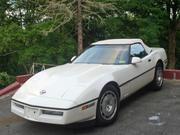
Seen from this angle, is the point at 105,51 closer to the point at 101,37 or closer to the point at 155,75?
the point at 155,75

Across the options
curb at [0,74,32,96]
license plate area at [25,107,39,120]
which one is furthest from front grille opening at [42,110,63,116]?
curb at [0,74,32,96]

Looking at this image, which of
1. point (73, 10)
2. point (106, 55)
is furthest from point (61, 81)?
point (73, 10)

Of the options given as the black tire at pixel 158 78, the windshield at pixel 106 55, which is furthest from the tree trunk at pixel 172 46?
the windshield at pixel 106 55

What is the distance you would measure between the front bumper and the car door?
1201 mm

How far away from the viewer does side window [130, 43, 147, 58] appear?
7.23m

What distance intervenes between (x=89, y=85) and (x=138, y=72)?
1724mm

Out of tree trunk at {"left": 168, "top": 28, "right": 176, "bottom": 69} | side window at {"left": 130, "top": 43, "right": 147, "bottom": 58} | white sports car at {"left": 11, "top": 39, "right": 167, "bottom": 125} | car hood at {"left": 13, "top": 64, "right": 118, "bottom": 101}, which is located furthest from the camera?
tree trunk at {"left": 168, "top": 28, "right": 176, "bottom": 69}

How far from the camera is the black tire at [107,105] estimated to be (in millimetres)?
5633

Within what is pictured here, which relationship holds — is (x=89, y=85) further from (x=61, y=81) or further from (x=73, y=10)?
(x=73, y=10)

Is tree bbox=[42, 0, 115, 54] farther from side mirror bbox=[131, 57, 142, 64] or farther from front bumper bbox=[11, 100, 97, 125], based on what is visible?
front bumper bbox=[11, 100, 97, 125]

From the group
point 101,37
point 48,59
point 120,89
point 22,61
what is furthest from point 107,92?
point 101,37

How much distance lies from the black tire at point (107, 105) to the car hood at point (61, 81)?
11.9 inches

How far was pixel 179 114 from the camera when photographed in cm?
626

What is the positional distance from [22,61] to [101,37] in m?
4.06
